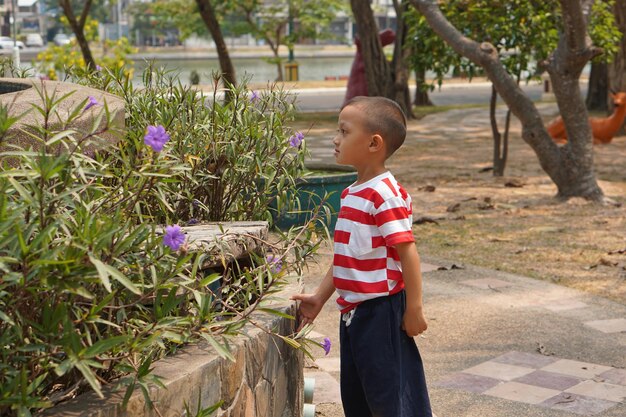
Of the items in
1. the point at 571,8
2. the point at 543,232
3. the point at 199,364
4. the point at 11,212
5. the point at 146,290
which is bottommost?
the point at 543,232

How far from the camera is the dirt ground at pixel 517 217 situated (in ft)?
24.4

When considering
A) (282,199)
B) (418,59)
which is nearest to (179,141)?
(282,199)

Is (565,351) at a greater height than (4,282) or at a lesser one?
lesser

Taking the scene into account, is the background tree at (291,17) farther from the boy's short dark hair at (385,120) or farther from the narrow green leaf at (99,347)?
the narrow green leaf at (99,347)

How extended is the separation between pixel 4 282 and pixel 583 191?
8337 mm

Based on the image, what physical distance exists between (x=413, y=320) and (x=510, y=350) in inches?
84.8

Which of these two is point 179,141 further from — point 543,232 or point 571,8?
point 571,8

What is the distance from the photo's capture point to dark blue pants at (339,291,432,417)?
11.0 feet

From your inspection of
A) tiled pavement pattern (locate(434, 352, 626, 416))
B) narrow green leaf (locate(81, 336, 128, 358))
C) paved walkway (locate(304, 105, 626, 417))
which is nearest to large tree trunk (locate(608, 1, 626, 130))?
paved walkway (locate(304, 105, 626, 417))

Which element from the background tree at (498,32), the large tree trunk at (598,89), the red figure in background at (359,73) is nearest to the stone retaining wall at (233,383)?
the background tree at (498,32)

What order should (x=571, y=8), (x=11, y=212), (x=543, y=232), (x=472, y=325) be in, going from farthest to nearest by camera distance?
(x=571, y=8) < (x=543, y=232) < (x=472, y=325) < (x=11, y=212)

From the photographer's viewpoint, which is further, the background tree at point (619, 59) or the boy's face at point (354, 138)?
the background tree at point (619, 59)

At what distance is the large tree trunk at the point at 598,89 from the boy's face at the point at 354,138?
19.6 m

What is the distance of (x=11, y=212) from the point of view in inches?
94.7
